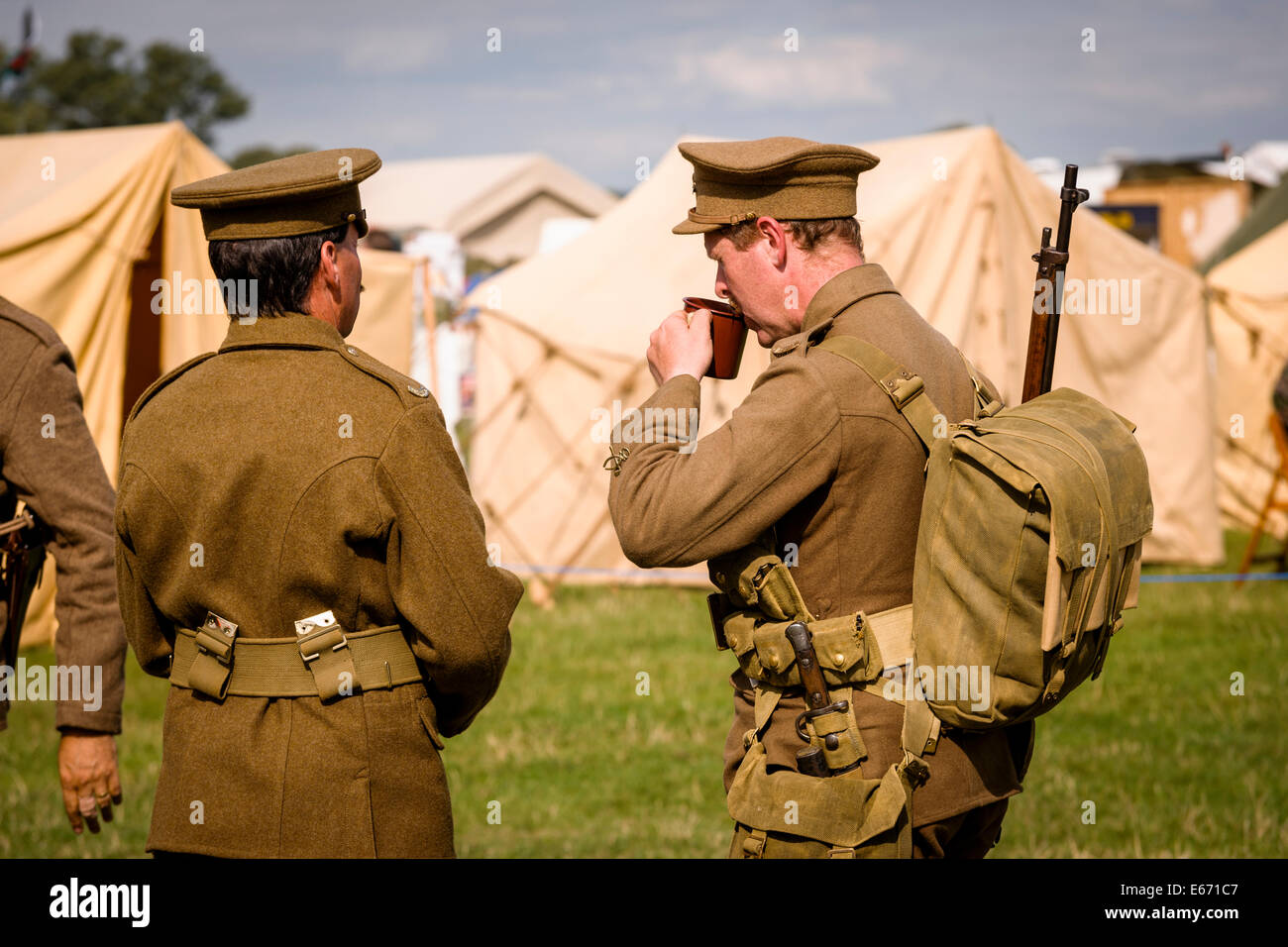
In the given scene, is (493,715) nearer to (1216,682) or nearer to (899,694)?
(1216,682)

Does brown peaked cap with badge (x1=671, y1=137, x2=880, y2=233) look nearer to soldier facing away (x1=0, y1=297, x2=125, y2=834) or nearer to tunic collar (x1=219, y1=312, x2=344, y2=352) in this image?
tunic collar (x1=219, y1=312, x2=344, y2=352)

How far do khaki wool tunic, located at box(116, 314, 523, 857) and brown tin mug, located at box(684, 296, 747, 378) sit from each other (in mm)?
583

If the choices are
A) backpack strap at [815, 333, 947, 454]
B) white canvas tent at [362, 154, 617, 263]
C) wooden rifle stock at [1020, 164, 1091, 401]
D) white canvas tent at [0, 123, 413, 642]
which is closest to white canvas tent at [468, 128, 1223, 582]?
white canvas tent at [0, 123, 413, 642]

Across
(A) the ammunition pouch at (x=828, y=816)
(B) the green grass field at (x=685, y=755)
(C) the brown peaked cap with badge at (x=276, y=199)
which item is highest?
(C) the brown peaked cap with badge at (x=276, y=199)

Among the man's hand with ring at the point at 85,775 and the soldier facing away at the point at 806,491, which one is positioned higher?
the soldier facing away at the point at 806,491

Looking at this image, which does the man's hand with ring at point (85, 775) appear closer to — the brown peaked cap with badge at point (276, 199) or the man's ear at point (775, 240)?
the brown peaked cap with badge at point (276, 199)

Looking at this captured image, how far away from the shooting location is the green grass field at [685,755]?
5.05 m

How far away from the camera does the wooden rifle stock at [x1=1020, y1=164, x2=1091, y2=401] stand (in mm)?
2703

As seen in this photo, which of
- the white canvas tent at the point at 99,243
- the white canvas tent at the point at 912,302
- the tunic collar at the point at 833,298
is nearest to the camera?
the tunic collar at the point at 833,298

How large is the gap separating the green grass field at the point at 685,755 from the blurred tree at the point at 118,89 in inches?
1688

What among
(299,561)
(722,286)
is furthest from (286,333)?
(722,286)

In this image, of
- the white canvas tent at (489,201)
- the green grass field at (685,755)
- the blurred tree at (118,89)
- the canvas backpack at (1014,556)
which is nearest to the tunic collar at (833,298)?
the canvas backpack at (1014,556)
